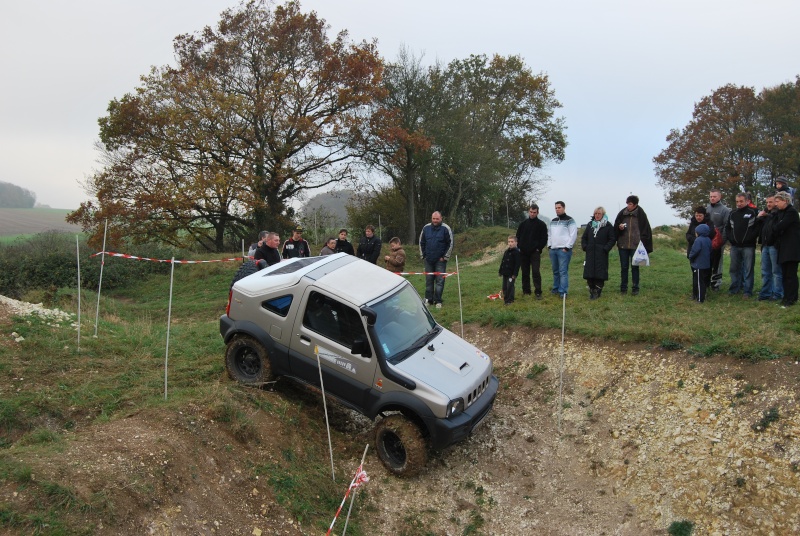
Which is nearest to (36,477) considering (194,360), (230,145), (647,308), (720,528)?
(194,360)

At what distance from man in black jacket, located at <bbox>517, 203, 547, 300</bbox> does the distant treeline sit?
3615 inches

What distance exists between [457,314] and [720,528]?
Result: 667cm

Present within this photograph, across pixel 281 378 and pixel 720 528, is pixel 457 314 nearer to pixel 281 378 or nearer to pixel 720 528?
pixel 281 378

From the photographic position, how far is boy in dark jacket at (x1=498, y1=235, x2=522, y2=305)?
11.7m

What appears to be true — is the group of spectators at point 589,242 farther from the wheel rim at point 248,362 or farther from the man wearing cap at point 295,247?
the wheel rim at point 248,362

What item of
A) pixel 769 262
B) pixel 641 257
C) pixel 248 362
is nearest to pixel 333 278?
pixel 248 362

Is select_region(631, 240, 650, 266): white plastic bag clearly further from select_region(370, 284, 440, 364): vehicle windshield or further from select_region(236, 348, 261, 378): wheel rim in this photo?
select_region(236, 348, 261, 378): wheel rim

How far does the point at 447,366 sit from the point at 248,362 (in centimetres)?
310

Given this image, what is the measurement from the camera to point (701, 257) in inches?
410

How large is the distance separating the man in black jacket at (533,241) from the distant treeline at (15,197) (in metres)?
91.8

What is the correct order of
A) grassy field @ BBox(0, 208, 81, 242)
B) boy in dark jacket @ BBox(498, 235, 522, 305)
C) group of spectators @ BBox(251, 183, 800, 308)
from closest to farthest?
1. group of spectators @ BBox(251, 183, 800, 308)
2. boy in dark jacket @ BBox(498, 235, 522, 305)
3. grassy field @ BBox(0, 208, 81, 242)

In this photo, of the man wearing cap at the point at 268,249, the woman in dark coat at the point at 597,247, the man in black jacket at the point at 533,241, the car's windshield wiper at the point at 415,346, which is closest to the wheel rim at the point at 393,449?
the car's windshield wiper at the point at 415,346

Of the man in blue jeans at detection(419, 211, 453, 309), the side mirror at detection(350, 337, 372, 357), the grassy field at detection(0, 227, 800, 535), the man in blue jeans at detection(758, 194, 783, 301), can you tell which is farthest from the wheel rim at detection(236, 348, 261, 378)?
the man in blue jeans at detection(758, 194, 783, 301)

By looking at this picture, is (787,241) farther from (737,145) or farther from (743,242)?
(737,145)
